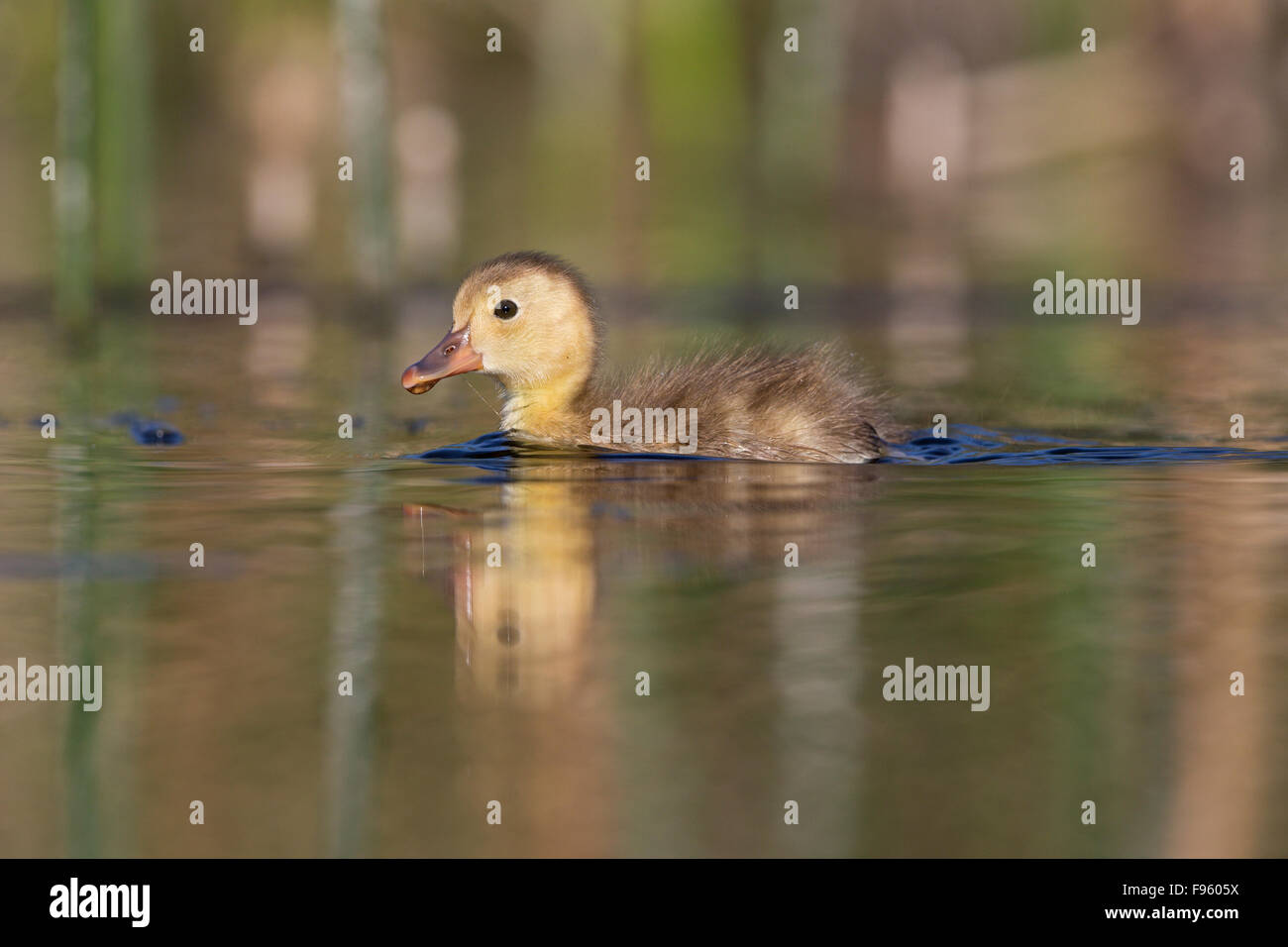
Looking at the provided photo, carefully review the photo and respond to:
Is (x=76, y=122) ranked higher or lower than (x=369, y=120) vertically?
lower

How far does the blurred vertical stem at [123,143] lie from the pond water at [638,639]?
6.29 m

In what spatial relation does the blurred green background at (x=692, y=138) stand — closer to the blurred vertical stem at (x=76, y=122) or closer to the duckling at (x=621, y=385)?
the blurred vertical stem at (x=76, y=122)

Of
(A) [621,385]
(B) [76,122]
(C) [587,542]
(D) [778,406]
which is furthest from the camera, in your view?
(B) [76,122]

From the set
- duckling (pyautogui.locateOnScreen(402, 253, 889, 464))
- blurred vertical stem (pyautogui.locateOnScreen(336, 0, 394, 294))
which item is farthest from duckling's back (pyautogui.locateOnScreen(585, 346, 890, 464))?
blurred vertical stem (pyautogui.locateOnScreen(336, 0, 394, 294))

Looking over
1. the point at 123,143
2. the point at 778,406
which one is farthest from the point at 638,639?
the point at 123,143

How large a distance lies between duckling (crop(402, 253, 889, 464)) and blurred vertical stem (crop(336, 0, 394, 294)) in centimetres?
379

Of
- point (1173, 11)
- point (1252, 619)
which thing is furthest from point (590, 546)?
point (1173, 11)

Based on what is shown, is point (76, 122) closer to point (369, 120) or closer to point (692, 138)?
point (369, 120)

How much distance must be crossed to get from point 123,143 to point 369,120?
7.32 m

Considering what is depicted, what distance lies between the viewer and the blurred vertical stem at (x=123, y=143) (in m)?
15.5

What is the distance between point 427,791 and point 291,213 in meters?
14.9

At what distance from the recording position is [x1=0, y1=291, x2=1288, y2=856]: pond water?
407 cm

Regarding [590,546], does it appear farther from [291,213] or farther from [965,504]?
[291,213]

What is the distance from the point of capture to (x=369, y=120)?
12.3 meters
